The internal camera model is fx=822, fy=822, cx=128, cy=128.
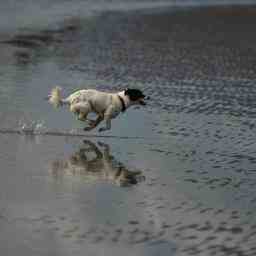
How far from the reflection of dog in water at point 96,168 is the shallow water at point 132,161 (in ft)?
0.09

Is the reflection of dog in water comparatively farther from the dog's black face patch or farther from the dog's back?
the dog's black face patch

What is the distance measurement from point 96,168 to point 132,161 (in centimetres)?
75

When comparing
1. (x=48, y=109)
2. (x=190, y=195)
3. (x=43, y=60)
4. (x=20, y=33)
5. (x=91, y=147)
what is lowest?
(x=190, y=195)

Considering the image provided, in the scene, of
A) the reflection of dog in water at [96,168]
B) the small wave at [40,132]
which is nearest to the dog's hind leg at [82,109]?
the small wave at [40,132]

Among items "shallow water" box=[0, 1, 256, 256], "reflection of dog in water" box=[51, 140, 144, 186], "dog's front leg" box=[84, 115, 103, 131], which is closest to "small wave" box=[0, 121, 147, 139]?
"shallow water" box=[0, 1, 256, 256]

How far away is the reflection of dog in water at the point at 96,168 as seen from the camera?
35.5 feet

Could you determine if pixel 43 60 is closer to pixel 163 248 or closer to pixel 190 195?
pixel 190 195

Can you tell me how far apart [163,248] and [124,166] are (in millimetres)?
3462

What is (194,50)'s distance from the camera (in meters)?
29.9

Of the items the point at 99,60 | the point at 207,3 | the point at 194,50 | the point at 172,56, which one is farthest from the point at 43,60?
the point at 207,3

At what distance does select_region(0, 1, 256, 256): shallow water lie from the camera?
27.9 feet

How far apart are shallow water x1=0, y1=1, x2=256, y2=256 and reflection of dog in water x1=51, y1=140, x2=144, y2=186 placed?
0.09 ft

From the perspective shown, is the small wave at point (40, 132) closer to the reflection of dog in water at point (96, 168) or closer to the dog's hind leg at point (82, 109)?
the dog's hind leg at point (82, 109)

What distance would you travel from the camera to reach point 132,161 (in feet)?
39.0
